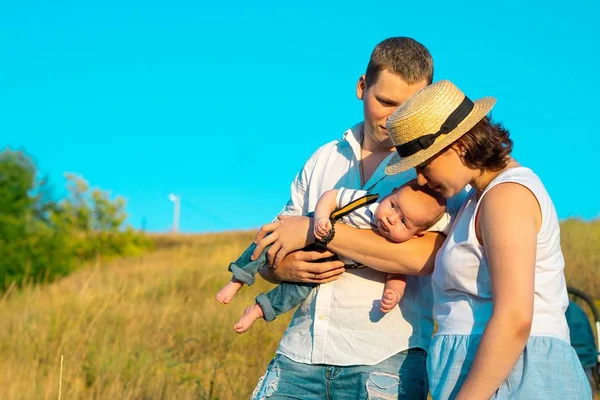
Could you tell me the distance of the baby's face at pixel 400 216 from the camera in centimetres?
301

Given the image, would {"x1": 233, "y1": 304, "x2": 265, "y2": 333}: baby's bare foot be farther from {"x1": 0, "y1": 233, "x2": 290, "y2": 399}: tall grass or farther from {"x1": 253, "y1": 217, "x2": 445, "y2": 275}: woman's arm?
{"x1": 0, "y1": 233, "x2": 290, "y2": 399}: tall grass

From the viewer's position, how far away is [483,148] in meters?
2.63

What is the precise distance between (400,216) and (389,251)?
0.46 ft

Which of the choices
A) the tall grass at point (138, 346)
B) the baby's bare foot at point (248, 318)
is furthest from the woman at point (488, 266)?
the tall grass at point (138, 346)

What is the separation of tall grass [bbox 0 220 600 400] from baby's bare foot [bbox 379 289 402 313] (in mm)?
1965

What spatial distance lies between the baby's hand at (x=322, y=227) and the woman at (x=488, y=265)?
441 mm

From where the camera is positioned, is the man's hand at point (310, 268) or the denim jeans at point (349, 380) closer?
the denim jeans at point (349, 380)

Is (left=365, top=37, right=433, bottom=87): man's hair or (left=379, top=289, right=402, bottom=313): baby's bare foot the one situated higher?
(left=365, top=37, right=433, bottom=87): man's hair

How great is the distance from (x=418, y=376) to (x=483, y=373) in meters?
0.65

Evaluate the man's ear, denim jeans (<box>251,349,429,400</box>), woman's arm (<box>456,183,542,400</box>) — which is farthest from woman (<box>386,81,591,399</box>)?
the man's ear

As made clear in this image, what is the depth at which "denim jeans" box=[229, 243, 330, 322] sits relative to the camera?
3.38 metres

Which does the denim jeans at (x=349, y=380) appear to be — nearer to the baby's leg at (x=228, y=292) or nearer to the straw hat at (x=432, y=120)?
the baby's leg at (x=228, y=292)

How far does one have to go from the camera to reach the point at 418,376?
3.11 meters

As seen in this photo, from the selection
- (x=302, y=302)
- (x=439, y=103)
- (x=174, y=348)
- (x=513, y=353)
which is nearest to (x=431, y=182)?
(x=439, y=103)
